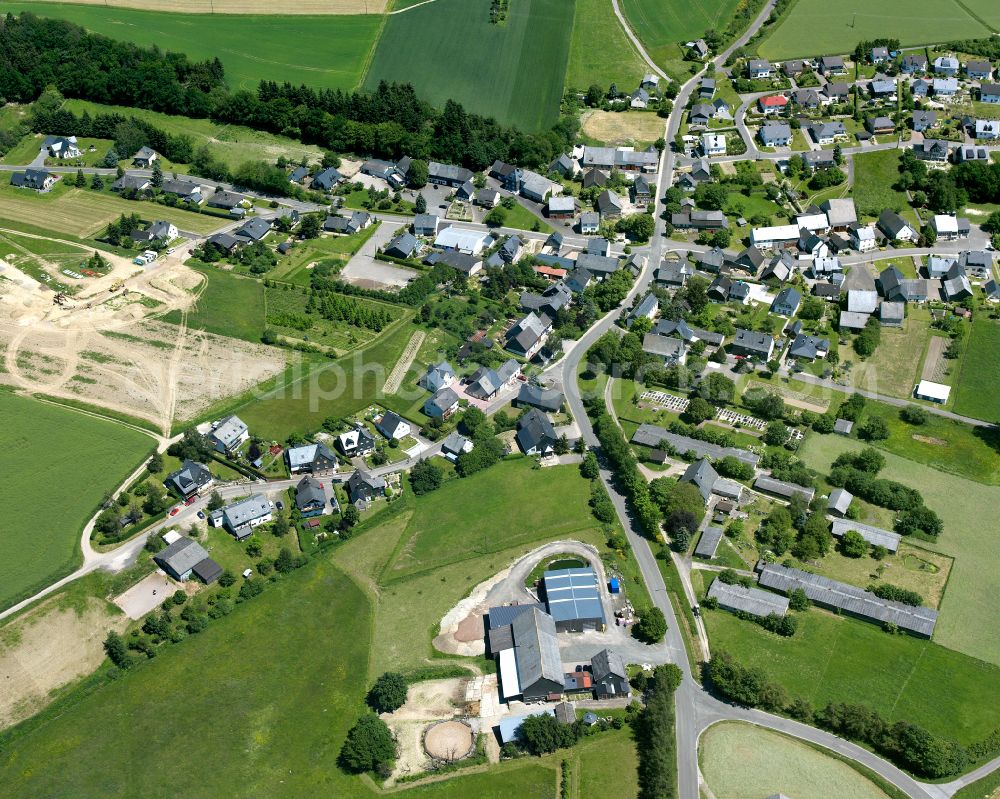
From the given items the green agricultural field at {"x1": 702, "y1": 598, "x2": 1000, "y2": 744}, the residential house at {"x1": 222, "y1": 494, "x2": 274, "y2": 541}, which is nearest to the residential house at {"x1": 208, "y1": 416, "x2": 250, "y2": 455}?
the residential house at {"x1": 222, "y1": 494, "x2": 274, "y2": 541}

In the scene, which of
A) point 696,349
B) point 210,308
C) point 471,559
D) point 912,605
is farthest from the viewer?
point 210,308

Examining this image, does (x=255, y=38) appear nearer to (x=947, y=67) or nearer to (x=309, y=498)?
(x=309, y=498)

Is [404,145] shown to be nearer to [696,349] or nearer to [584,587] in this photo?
[696,349]

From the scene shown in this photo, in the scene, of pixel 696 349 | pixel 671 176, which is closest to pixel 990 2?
pixel 671 176

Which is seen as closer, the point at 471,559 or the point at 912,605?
the point at 912,605

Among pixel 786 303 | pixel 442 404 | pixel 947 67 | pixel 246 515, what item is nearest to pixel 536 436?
pixel 442 404

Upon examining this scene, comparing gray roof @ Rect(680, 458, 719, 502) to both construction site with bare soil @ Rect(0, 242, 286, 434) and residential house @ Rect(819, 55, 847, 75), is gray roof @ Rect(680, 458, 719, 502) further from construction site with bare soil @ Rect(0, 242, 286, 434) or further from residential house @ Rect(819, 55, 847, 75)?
residential house @ Rect(819, 55, 847, 75)

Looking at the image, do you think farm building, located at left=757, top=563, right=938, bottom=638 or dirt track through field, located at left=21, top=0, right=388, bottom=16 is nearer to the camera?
farm building, located at left=757, top=563, right=938, bottom=638
